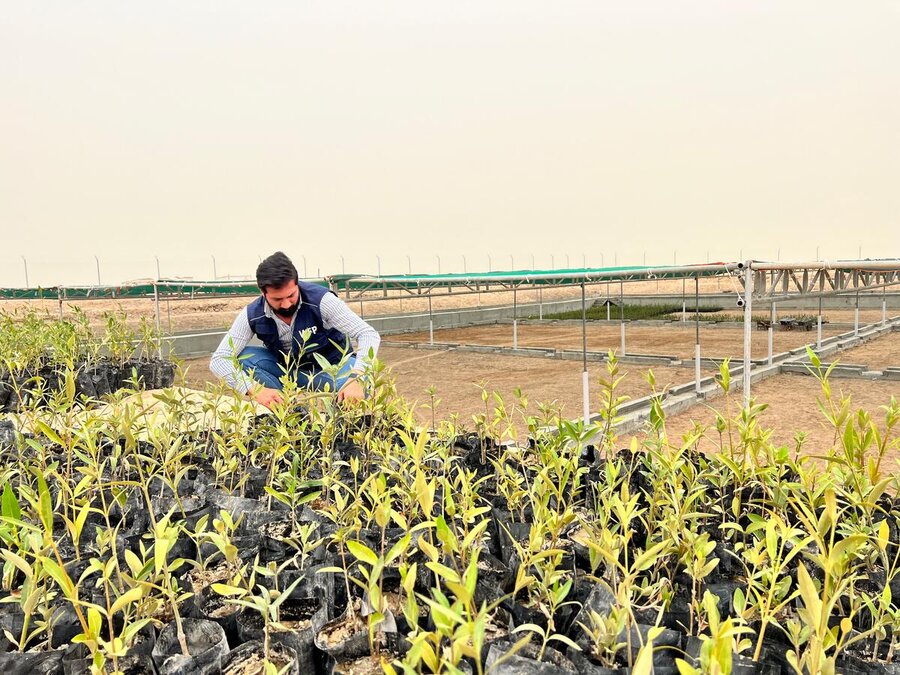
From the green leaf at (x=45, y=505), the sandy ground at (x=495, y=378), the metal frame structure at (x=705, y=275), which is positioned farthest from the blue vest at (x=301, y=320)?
the green leaf at (x=45, y=505)

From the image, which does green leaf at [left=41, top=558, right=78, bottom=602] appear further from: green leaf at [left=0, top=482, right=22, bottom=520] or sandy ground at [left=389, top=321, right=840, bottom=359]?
sandy ground at [left=389, top=321, right=840, bottom=359]

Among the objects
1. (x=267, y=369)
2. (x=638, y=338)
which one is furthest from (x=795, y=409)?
(x=638, y=338)

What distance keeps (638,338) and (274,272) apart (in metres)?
10.7

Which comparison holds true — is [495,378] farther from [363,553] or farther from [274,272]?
[363,553]

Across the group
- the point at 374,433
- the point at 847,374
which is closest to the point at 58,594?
the point at 374,433

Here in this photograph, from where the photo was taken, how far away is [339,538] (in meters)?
1.32

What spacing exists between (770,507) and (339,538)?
4.35 ft

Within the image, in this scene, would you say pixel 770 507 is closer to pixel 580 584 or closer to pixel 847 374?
pixel 580 584

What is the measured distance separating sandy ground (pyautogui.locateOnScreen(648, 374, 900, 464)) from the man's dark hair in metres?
2.92

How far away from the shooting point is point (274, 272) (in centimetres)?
299

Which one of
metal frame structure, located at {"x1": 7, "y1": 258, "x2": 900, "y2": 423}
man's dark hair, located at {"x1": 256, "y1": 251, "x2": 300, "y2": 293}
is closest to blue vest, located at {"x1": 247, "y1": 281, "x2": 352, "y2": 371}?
man's dark hair, located at {"x1": 256, "y1": 251, "x2": 300, "y2": 293}

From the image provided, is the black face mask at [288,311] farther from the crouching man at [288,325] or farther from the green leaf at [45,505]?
the green leaf at [45,505]

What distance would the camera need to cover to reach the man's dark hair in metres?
2.99

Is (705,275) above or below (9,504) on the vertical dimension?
above
